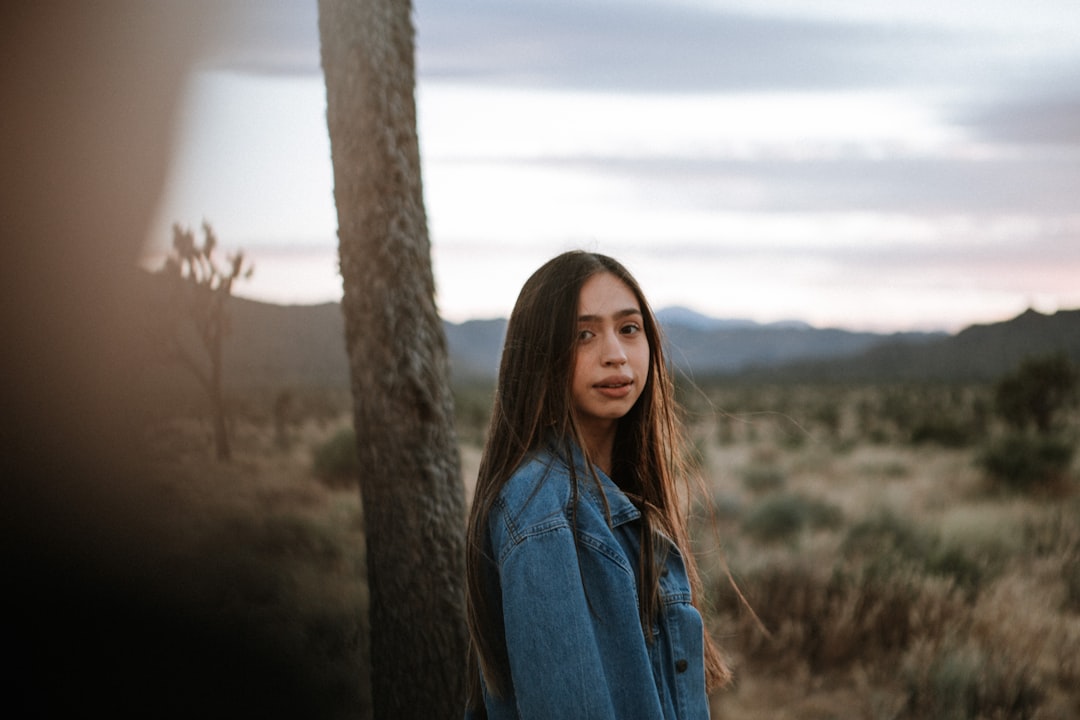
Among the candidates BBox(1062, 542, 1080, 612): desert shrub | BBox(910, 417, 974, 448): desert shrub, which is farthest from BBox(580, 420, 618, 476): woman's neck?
BBox(910, 417, 974, 448): desert shrub

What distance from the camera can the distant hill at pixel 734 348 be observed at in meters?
5.62

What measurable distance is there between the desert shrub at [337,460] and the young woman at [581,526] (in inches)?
192

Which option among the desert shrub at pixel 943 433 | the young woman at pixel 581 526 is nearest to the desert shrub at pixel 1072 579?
the young woman at pixel 581 526

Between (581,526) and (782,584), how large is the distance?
5477 millimetres

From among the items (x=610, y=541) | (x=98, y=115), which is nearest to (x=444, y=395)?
(x=98, y=115)

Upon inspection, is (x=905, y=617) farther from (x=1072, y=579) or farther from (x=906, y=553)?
(x=1072, y=579)

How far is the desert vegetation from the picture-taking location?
4.96 m

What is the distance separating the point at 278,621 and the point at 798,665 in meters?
3.22

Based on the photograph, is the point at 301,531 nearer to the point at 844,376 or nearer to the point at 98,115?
the point at 98,115

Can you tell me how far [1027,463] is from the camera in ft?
41.1

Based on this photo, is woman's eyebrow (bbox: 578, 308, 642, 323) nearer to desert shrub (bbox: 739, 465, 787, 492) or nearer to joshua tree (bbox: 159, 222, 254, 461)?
joshua tree (bbox: 159, 222, 254, 461)

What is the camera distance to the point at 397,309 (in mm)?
4035

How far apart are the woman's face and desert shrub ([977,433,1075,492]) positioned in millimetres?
11828

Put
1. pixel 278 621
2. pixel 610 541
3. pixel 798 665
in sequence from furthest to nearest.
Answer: pixel 798 665, pixel 278 621, pixel 610 541
